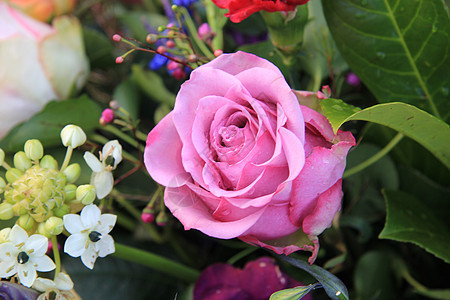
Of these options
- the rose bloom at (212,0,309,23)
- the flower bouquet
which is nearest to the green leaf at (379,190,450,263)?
the flower bouquet

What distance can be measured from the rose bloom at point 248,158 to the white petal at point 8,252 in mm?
123

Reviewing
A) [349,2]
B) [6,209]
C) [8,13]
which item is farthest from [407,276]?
[8,13]

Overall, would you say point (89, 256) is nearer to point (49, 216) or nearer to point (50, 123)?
point (49, 216)

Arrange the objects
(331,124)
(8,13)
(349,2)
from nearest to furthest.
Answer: (331,124) < (349,2) < (8,13)

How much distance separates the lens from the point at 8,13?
0.59 meters

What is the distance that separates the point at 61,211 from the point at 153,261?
0.41 feet

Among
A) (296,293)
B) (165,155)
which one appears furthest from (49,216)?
(296,293)

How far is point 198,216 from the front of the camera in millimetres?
378

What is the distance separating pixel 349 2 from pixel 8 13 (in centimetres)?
42

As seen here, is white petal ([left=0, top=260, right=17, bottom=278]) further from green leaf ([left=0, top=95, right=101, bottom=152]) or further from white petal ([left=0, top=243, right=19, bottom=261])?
green leaf ([left=0, top=95, right=101, bottom=152])

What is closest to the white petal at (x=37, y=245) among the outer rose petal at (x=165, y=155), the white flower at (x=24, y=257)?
the white flower at (x=24, y=257)

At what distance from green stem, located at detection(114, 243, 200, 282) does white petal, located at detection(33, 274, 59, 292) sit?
0.26ft

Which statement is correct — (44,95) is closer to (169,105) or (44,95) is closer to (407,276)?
(169,105)

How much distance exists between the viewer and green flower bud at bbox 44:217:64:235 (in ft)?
1.26
